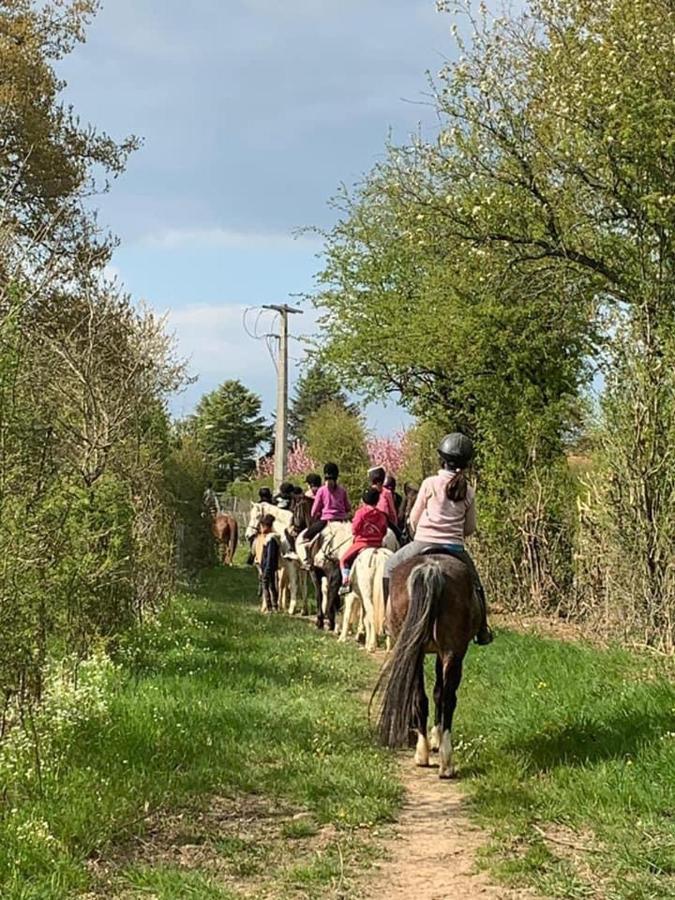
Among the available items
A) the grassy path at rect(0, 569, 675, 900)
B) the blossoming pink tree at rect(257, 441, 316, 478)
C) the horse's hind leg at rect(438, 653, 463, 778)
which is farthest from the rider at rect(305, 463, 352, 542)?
the blossoming pink tree at rect(257, 441, 316, 478)

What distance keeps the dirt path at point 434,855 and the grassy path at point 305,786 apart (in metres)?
0.12

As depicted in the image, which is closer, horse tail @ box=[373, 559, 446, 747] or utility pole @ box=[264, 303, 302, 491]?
horse tail @ box=[373, 559, 446, 747]

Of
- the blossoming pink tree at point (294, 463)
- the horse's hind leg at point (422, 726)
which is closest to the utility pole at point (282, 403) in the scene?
the blossoming pink tree at point (294, 463)

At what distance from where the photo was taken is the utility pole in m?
34.0

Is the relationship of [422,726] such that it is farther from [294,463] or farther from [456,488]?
[294,463]

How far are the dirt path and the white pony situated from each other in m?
11.1

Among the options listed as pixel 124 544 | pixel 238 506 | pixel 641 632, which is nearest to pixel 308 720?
pixel 124 544

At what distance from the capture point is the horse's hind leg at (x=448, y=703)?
713 cm

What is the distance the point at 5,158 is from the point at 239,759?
14128 millimetres

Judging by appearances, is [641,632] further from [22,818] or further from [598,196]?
[22,818]

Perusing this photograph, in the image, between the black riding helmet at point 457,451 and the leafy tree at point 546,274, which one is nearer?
the black riding helmet at point 457,451

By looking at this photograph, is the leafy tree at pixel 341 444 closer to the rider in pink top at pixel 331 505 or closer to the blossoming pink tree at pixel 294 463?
the blossoming pink tree at pixel 294 463

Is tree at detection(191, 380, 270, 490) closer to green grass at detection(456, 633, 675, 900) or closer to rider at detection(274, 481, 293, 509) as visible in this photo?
rider at detection(274, 481, 293, 509)

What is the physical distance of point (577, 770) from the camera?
6.66m
